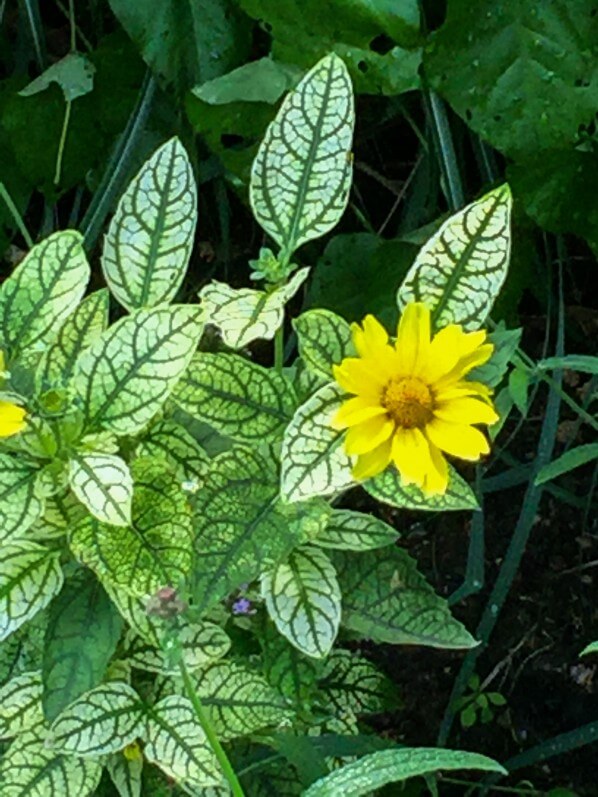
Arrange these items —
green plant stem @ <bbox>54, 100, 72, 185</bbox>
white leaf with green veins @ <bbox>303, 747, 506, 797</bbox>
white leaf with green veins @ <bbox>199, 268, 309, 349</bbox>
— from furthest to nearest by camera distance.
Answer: green plant stem @ <bbox>54, 100, 72, 185</bbox>
white leaf with green veins @ <bbox>199, 268, 309, 349</bbox>
white leaf with green veins @ <bbox>303, 747, 506, 797</bbox>

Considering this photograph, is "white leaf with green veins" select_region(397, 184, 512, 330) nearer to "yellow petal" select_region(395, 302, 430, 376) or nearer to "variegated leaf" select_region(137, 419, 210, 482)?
"yellow petal" select_region(395, 302, 430, 376)

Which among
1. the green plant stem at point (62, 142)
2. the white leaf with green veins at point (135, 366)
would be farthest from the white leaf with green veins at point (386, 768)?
the green plant stem at point (62, 142)

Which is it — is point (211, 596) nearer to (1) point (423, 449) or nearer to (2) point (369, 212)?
(1) point (423, 449)

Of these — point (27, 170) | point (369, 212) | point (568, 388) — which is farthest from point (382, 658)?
point (27, 170)

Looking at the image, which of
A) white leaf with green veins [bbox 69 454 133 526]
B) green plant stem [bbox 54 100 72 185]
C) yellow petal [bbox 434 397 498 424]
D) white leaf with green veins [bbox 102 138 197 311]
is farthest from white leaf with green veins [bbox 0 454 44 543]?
green plant stem [bbox 54 100 72 185]

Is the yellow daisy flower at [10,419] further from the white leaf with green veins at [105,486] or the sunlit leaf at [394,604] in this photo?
the sunlit leaf at [394,604]

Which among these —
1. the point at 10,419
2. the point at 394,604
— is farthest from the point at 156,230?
the point at 394,604
